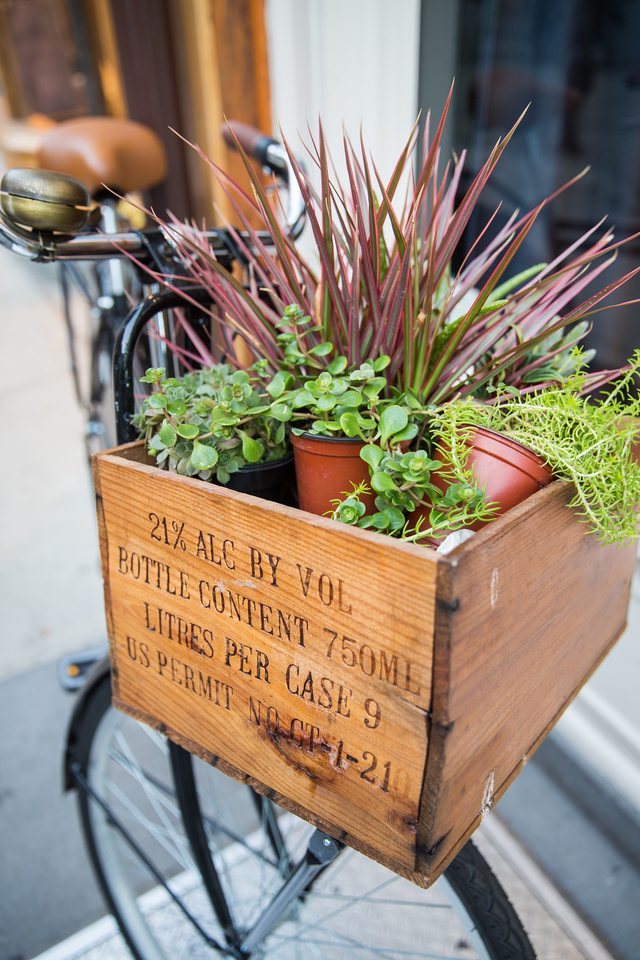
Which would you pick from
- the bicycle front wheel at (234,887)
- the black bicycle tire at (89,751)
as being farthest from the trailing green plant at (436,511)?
the black bicycle tire at (89,751)

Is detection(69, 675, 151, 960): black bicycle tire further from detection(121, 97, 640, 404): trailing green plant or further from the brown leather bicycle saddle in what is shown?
the brown leather bicycle saddle

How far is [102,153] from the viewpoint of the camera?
140cm

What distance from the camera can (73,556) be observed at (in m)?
2.21

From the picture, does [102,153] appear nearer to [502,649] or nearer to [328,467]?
[328,467]

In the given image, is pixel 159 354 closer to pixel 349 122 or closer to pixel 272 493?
pixel 272 493

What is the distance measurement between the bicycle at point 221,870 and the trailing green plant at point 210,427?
0.10m

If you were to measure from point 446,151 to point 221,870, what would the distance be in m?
1.69

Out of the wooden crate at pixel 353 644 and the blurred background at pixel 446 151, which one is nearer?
the wooden crate at pixel 353 644

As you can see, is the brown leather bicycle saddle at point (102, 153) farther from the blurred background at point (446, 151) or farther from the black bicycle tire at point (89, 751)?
the black bicycle tire at point (89, 751)

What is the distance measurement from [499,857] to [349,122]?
179 centimetres

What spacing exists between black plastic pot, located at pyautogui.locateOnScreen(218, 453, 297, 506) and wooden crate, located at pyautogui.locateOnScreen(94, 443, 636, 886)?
66mm

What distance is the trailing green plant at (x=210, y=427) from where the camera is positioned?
54cm

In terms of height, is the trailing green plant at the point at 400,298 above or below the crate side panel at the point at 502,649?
above

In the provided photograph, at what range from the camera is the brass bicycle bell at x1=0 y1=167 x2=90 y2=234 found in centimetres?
61
